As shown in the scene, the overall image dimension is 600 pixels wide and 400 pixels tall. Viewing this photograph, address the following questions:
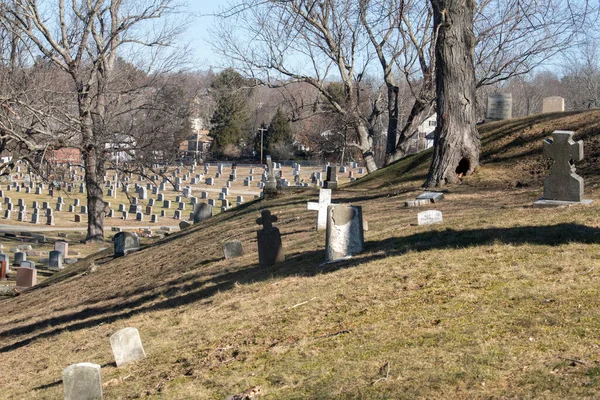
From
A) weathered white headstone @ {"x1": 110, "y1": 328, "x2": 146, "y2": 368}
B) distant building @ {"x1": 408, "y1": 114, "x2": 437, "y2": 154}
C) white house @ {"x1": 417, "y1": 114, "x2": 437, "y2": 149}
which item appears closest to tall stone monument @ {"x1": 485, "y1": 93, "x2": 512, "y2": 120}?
white house @ {"x1": 417, "y1": 114, "x2": 437, "y2": 149}

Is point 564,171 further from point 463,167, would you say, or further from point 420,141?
point 420,141

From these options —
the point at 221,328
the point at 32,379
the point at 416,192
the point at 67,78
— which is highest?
the point at 67,78

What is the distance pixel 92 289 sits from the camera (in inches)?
595

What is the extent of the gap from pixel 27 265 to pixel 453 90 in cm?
1438

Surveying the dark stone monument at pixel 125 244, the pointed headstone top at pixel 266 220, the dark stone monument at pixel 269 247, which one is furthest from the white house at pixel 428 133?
the dark stone monument at pixel 269 247

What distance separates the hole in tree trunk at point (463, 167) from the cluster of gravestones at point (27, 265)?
1170 cm

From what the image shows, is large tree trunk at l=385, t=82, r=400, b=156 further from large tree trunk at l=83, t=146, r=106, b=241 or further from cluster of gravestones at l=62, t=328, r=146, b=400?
cluster of gravestones at l=62, t=328, r=146, b=400

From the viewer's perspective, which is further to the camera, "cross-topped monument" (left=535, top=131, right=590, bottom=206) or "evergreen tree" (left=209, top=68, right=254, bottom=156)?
"evergreen tree" (left=209, top=68, right=254, bottom=156)

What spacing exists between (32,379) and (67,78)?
2637 cm

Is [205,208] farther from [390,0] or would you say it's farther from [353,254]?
[353,254]

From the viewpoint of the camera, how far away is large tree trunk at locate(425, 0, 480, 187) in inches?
647

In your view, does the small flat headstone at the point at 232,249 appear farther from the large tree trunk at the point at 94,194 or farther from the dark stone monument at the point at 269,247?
the large tree trunk at the point at 94,194

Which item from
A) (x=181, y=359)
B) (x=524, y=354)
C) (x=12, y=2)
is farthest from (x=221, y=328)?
(x=12, y=2)

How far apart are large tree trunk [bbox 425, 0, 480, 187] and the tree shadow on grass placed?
6.03 m
